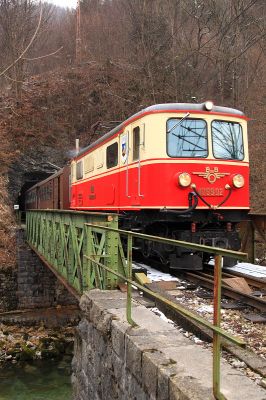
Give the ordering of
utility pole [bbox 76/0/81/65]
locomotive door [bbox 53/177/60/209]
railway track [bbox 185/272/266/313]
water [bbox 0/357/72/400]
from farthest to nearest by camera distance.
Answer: utility pole [bbox 76/0/81/65]
locomotive door [bbox 53/177/60/209]
water [bbox 0/357/72/400]
railway track [bbox 185/272/266/313]

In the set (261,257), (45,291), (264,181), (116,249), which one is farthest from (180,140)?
(45,291)

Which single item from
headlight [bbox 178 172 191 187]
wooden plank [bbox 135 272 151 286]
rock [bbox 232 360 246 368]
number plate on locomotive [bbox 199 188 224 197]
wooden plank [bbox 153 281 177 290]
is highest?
headlight [bbox 178 172 191 187]

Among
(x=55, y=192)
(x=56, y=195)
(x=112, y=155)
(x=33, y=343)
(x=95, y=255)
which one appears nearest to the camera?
(x=95, y=255)

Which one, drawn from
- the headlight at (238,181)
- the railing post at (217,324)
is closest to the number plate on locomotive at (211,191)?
the headlight at (238,181)

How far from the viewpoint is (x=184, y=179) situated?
28.3 ft

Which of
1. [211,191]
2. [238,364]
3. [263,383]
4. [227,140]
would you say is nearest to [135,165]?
[211,191]

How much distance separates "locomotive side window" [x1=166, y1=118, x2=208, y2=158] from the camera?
8828mm

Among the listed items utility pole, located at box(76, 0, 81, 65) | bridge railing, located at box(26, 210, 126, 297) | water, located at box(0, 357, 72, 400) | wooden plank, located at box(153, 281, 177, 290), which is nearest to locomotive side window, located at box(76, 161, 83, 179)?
bridge railing, located at box(26, 210, 126, 297)

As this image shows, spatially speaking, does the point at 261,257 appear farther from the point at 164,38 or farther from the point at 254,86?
the point at 164,38

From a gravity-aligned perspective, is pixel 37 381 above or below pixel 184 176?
below

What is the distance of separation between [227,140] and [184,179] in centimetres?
153

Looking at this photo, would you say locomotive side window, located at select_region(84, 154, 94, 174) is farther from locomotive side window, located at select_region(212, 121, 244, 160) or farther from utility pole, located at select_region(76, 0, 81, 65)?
utility pole, located at select_region(76, 0, 81, 65)

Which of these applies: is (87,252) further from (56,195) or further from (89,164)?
(56,195)

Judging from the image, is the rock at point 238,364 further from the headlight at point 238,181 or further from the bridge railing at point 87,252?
the headlight at point 238,181
